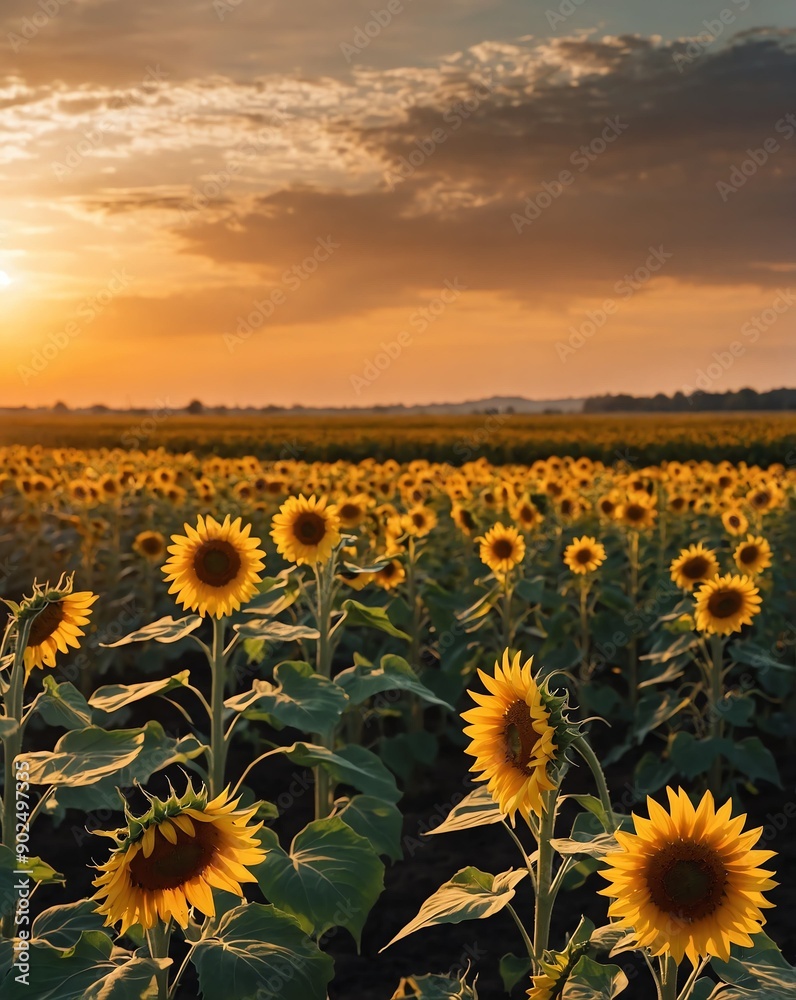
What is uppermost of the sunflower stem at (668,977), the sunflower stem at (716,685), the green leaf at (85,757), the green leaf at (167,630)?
the green leaf at (167,630)

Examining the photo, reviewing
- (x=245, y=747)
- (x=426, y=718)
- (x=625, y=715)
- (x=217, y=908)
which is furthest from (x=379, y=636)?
(x=217, y=908)

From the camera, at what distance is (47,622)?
3039 millimetres

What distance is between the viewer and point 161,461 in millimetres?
16672

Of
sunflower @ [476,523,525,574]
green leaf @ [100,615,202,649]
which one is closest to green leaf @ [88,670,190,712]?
green leaf @ [100,615,202,649]

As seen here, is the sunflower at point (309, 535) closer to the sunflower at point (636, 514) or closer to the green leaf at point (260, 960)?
the green leaf at point (260, 960)

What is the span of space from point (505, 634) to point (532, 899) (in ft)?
6.37

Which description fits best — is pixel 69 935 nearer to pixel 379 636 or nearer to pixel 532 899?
pixel 532 899

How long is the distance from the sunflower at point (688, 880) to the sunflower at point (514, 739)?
28 centimetres

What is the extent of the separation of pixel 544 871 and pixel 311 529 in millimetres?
2610

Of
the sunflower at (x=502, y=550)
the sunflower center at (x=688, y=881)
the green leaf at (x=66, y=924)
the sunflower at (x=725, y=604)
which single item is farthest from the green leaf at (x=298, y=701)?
the sunflower at (x=502, y=550)

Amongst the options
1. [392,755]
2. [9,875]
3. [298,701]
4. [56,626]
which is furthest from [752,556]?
[9,875]

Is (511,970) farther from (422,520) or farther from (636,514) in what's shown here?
(636,514)

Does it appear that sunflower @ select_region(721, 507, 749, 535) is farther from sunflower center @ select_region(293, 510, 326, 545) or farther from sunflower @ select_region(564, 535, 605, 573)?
Result: sunflower center @ select_region(293, 510, 326, 545)

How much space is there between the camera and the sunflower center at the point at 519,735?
2.28 meters
